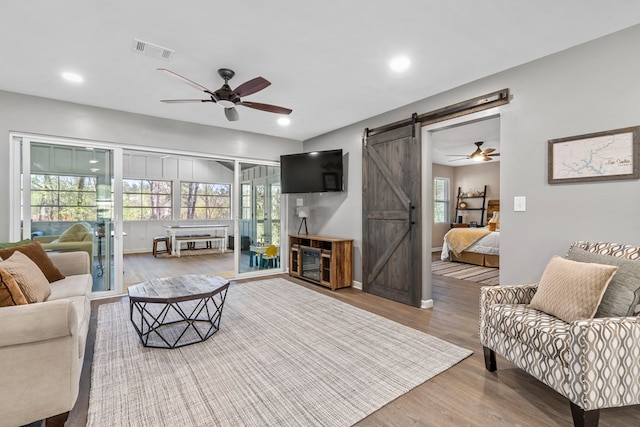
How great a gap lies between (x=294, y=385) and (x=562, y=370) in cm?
159

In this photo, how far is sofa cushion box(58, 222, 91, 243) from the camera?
153 inches

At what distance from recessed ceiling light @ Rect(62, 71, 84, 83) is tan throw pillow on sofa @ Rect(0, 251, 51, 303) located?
1882 millimetres

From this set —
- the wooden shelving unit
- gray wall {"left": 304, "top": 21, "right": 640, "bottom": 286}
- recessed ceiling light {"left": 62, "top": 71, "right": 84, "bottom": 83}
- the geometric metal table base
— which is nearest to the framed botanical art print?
gray wall {"left": 304, "top": 21, "right": 640, "bottom": 286}

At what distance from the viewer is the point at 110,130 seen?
4.10 m

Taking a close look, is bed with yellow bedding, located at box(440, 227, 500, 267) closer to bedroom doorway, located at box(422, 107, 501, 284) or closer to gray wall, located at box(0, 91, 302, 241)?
bedroom doorway, located at box(422, 107, 501, 284)

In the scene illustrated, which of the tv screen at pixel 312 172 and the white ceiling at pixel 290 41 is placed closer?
the white ceiling at pixel 290 41

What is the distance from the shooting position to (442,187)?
350 inches

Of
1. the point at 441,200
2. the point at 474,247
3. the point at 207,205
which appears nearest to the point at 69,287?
the point at 474,247

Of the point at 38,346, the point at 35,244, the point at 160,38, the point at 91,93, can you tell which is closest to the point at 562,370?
the point at 38,346

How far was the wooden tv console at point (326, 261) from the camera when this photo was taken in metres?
4.60

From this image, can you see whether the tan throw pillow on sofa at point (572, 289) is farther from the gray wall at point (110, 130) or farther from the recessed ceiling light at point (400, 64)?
the gray wall at point (110, 130)

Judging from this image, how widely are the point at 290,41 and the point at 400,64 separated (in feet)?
3.55

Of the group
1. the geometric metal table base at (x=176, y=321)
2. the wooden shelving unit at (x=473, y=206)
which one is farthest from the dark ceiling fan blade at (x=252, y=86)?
the wooden shelving unit at (x=473, y=206)

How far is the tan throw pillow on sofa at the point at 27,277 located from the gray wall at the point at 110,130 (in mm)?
1785
